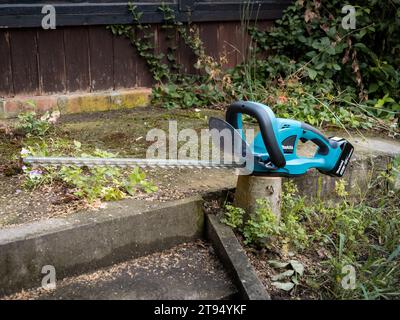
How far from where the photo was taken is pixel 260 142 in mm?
2727

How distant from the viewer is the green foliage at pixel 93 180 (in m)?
2.94

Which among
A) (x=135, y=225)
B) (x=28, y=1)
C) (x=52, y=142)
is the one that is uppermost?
(x=28, y=1)

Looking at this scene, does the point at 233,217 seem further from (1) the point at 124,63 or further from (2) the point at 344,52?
(2) the point at 344,52

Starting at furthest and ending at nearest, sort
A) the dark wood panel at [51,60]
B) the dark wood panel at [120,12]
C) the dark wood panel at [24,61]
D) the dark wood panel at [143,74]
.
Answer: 1. the dark wood panel at [143,74]
2. the dark wood panel at [51,60]
3. the dark wood panel at [24,61]
4. the dark wood panel at [120,12]

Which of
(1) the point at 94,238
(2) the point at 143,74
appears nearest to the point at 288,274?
(1) the point at 94,238

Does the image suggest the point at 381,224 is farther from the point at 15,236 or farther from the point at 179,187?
the point at 15,236

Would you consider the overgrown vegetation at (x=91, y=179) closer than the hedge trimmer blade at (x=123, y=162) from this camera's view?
No

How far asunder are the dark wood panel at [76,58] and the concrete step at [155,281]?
2.55 meters

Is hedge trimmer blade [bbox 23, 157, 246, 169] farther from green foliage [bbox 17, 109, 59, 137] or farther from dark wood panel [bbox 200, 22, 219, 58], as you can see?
dark wood panel [bbox 200, 22, 219, 58]

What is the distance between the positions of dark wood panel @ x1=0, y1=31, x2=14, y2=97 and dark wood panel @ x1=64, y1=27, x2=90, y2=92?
52 cm

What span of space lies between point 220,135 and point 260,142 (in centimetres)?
22

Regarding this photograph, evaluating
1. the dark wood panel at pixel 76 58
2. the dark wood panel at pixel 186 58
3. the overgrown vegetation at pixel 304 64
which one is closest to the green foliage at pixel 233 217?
the overgrown vegetation at pixel 304 64

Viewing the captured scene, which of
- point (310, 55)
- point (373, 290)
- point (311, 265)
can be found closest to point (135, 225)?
point (311, 265)

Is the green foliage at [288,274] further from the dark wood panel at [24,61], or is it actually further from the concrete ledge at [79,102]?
the dark wood panel at [24,61]
